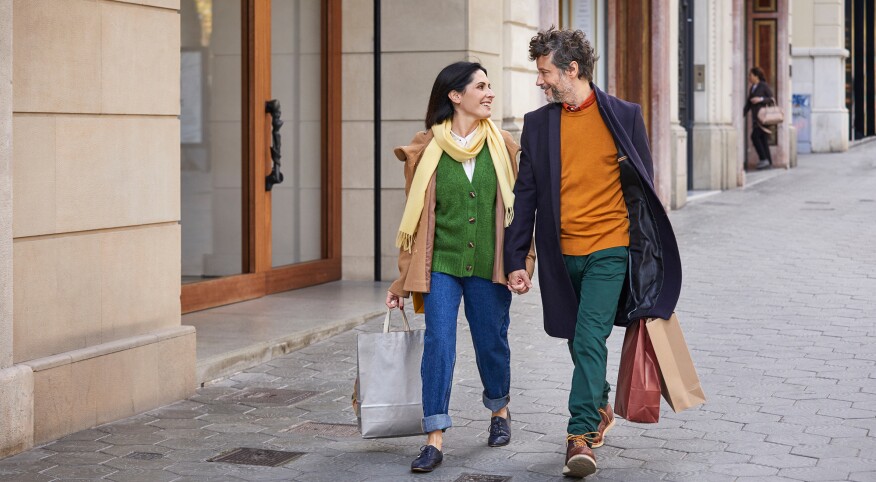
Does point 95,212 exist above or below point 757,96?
below

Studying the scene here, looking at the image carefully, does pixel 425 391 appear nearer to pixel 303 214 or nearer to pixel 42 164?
pixel 42 164

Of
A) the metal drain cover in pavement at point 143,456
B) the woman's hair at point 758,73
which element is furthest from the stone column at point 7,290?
the woman's hair at point 758,73

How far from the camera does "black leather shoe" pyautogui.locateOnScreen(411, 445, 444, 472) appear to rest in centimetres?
570

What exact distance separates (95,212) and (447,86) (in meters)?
1.90

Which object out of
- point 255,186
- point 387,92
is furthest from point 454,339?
point 387,92

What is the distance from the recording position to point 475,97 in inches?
234

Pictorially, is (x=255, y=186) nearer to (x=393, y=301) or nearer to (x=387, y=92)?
(x=387, y=92)

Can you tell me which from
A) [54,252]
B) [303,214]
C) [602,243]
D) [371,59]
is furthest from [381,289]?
[602,243]

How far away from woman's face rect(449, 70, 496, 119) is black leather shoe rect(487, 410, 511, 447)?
1335mm

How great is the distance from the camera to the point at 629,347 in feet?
18.8

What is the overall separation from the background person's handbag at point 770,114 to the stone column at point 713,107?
328 centimetres

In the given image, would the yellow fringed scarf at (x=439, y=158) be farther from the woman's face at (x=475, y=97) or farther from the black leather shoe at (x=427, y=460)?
the black leather shoe at (x=427, y=460)

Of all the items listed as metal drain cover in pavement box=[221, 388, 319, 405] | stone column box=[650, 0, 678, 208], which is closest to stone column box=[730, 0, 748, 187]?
stone column box=[650, 0, 678, 208]

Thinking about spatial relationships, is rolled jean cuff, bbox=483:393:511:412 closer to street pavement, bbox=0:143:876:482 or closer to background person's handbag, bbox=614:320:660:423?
street pavement, bbox=0:143:876:482
